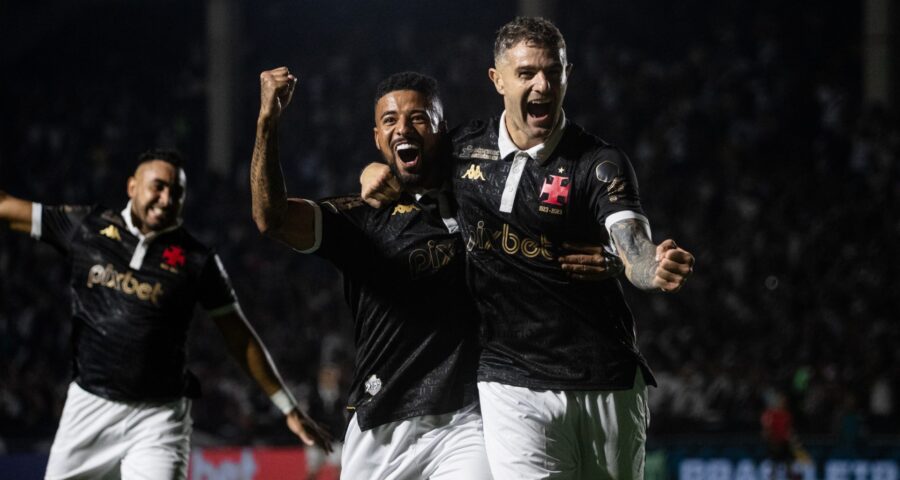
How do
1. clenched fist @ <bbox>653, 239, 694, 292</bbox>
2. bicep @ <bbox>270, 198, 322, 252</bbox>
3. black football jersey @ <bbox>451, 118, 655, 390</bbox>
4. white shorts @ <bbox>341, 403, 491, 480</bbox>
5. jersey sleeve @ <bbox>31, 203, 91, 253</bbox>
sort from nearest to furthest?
clenched fist @ <bbox>653, 239, 694, 292</bbox> < black football jersey @ <bbox>451, 118, 655, 390</bbox> < bicep @ <bbox>270, 198, 322, 252</bbox> < white shorts @ <bbox>341, 403, 491, 480</bbox> < jersey sleeve @ <bbox>31, 203, 91, 253</bbox>

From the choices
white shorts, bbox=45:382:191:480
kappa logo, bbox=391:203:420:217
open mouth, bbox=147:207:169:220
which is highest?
open mouth, bbox=147:207:169:220

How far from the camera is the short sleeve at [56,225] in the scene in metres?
6.48

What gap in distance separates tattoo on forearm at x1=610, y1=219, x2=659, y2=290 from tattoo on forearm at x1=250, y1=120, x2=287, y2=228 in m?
1.25

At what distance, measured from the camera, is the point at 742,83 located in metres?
18.4

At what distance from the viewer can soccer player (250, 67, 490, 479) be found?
501 centimetres

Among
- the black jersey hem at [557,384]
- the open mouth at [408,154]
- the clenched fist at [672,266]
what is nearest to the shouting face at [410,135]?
the open mouth at [408,154]

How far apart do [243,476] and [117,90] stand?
13.2 m

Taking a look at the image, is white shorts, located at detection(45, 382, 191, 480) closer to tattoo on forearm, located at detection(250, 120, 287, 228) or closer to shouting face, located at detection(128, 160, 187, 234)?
shouting face, located at detection(128, 160, 187, 234)

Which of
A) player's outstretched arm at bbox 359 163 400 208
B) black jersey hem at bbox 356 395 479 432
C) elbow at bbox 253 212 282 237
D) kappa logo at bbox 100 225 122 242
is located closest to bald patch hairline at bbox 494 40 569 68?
player's outstretched arm at bbox 359 163 400 208

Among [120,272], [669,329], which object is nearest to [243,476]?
[669,329]

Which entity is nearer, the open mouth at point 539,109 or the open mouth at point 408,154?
the open mouth at point 539,109

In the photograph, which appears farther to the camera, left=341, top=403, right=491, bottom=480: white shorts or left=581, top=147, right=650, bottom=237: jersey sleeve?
left=341, top=403, right=491, bottom=480: white shorts

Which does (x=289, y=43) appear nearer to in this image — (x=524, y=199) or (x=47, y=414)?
(x=47, y=414)

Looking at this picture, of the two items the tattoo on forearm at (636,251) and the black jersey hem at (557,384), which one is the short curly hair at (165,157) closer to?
the black jersey hem at (557,384)
